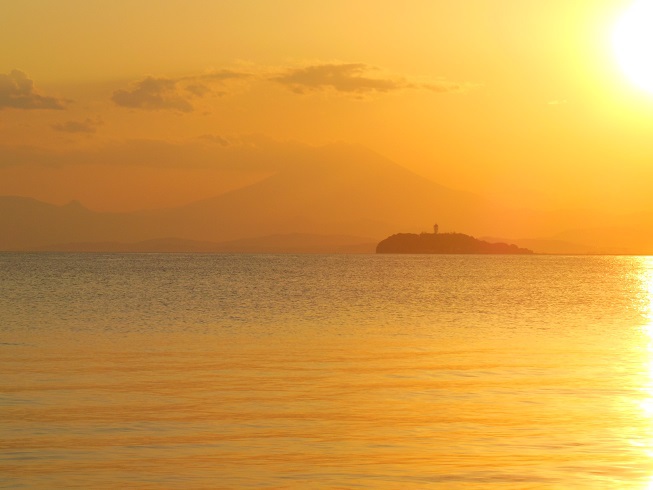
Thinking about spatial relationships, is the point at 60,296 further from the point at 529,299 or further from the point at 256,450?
the point at 256,450

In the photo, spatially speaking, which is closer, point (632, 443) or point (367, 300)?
point (632, 443)

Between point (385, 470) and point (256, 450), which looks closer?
point (385, 470)

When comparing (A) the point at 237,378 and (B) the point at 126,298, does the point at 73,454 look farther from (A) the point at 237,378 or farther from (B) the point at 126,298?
(B) the point at 126,298

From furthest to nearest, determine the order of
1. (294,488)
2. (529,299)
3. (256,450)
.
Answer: (529,299) → (256,450) → (294,488)

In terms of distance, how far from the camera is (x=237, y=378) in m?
22.8

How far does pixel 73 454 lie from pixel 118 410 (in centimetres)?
380

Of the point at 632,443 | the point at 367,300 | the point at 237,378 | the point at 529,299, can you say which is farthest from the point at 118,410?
the point at 529,299

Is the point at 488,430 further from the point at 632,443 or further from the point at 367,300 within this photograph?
the point at 367,300

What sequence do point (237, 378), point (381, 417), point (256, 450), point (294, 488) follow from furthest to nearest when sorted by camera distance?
point (237, 378), point (381, 417), point (256, 450), point (294, 488)

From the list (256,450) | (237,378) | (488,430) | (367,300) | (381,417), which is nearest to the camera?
(256,450)

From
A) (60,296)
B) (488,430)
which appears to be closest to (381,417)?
(488,430)

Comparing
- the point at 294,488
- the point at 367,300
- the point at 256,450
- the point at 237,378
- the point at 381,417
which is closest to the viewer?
the point at 294,488

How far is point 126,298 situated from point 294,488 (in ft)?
172

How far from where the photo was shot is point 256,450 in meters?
14.6
